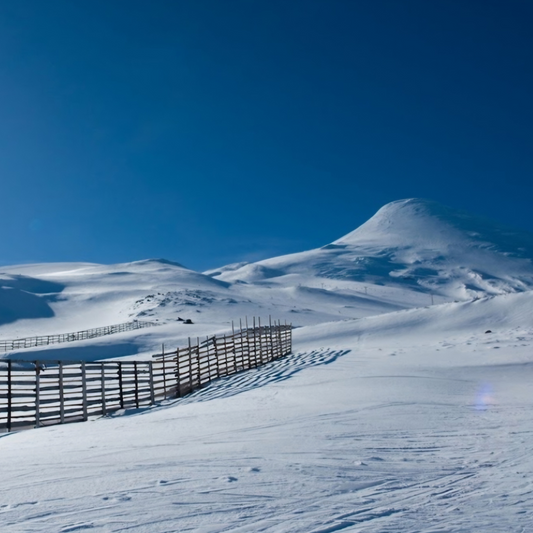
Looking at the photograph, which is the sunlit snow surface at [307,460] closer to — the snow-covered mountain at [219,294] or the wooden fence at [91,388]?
the wooden fence at [91,388]

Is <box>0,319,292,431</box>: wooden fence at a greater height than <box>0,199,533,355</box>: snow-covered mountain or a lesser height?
lesser

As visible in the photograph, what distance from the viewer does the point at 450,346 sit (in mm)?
26453

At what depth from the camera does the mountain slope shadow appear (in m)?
16.8

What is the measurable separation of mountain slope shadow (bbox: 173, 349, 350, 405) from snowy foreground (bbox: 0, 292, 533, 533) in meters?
3.49

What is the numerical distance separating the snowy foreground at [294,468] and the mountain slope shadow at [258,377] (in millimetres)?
3490

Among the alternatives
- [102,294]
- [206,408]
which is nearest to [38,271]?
[102,294]

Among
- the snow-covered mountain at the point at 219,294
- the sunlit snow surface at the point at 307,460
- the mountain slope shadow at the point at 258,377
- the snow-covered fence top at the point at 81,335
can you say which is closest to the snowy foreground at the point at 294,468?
the sunlit snow surface at the point at 307,460

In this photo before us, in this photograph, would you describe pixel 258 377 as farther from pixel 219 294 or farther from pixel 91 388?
pixel 219 294

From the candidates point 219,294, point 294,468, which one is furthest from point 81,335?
point 294,468

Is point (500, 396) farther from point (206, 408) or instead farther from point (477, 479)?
point (477, 479)

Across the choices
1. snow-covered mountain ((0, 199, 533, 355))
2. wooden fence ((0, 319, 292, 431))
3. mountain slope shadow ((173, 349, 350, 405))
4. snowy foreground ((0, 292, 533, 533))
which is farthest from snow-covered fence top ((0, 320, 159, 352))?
snowy foreground ((0, 292, 533, 533))

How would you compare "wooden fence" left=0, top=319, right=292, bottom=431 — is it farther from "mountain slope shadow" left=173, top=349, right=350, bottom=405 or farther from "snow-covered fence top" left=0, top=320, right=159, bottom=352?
"snow-covered fence top" left=0, top=320, right=159, bottom=352

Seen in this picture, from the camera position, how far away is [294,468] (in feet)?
18.6

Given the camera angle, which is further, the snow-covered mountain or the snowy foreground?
the snow-covered mountain
